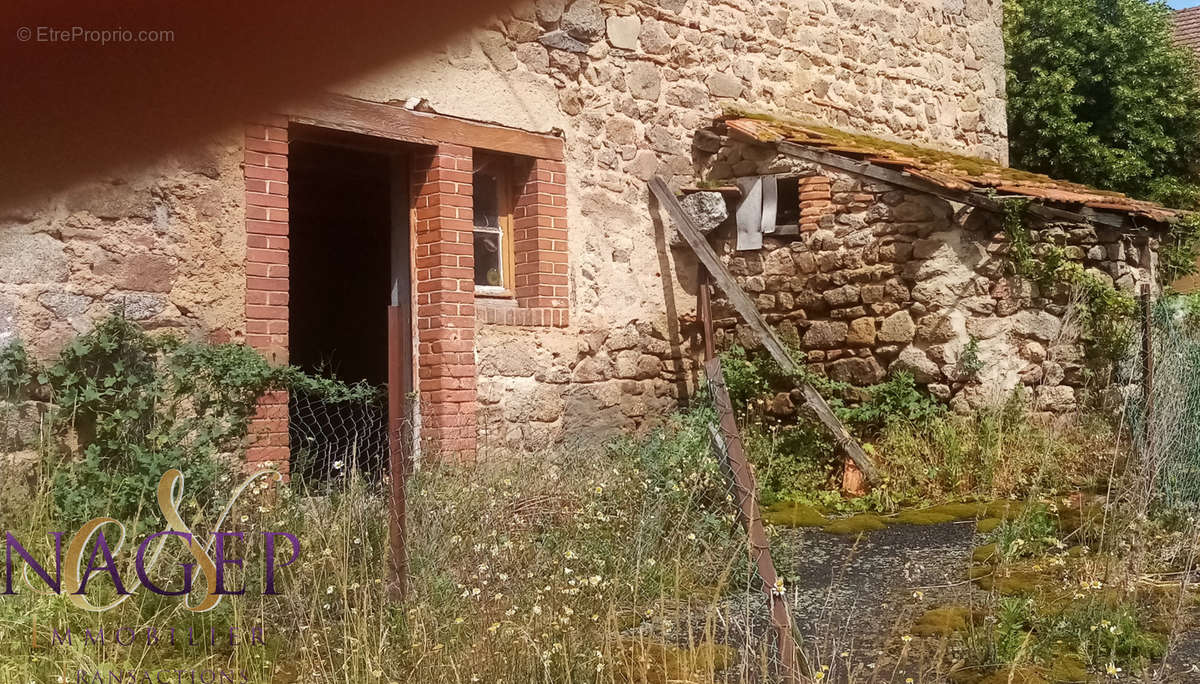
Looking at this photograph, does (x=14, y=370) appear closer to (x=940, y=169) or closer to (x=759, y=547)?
(x=759, y=547)

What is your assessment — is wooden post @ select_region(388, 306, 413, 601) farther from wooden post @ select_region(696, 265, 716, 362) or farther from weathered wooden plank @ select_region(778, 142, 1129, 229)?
weathered wooden plank @ select_region(778, 142, 1129, 229)

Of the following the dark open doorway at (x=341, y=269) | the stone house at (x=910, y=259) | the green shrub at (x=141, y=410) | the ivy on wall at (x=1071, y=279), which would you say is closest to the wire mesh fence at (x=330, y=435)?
the green shrub at (x=141, y=410)

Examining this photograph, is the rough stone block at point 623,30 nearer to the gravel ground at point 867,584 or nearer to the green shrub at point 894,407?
the green shrub at point 894,407

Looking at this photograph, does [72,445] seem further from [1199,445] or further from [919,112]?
[919,112]

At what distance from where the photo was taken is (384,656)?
11.7ft

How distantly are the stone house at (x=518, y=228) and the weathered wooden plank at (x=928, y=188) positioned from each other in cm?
9

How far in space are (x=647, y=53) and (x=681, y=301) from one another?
6.18 feet

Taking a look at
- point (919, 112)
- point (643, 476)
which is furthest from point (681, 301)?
point (919, 112)

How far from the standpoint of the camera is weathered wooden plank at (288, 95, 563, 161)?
6297 mm

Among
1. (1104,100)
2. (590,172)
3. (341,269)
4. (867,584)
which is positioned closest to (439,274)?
(590,172)

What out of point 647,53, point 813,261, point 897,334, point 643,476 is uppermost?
point 647,53

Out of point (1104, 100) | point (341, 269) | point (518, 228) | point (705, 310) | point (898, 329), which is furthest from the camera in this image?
point (1104, 100)

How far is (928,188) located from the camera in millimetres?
7703

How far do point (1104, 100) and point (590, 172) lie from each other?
12.8 meters
